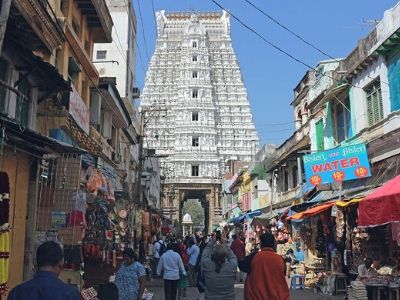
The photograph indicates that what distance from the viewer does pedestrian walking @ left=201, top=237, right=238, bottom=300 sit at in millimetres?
6316

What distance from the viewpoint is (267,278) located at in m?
5.69

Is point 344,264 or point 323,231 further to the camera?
point 323,231

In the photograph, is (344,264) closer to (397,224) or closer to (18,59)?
(397,224)

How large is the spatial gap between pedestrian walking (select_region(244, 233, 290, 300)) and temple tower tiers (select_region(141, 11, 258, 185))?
53.2 metres

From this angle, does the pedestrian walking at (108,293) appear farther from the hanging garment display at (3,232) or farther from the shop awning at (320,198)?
the shop awning at (320,198)

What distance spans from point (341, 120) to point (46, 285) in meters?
15.8

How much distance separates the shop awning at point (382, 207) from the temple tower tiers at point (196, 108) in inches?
1976

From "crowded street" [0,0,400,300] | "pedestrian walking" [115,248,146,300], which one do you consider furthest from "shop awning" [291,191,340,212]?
"pedestrian walking" [115,248,146,300]

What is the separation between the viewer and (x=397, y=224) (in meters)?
10.1

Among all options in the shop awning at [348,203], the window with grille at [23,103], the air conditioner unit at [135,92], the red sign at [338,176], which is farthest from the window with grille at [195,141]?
the window with grille at [23,103]

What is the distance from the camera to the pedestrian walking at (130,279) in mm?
6684

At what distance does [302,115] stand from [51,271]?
21451 millimetres

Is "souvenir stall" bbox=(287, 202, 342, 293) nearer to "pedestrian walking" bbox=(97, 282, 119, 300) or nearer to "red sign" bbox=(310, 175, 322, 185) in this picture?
"red sign" bbox=(310, 175, 322, 185)

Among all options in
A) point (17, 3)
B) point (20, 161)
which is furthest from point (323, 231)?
point (17, 3)
